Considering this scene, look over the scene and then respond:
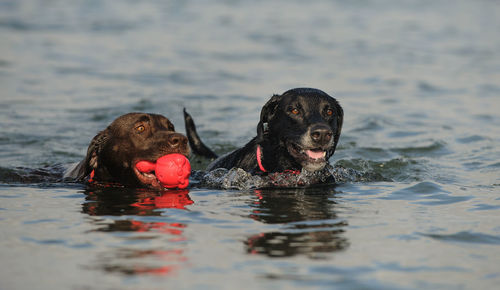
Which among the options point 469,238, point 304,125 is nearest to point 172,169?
point 304,125

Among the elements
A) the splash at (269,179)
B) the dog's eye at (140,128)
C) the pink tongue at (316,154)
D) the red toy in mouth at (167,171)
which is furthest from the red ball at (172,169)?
the pink tongue at (316,154)

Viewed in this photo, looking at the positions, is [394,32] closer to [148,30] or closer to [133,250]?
[148,30]

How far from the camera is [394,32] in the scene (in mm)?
24141

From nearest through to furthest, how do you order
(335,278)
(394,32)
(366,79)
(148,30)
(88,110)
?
1. (335,278)
2. (88,110)
3. (366,79)
4. (148,30)
5. (394,32)

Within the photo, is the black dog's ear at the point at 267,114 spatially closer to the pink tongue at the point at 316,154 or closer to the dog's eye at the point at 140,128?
the pink tongue at the point at 316,154

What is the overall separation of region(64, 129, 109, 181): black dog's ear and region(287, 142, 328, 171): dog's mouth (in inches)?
79.3

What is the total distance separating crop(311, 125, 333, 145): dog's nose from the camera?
6930 millimetres

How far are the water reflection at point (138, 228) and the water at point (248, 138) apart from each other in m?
0.02

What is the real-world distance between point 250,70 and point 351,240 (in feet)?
40.1

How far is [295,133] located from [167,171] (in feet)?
4.50

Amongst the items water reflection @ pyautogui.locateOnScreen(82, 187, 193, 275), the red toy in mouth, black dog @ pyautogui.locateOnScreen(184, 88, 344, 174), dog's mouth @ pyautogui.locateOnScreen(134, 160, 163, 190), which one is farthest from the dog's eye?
black dog @ pyautogui.locateOnScreen(184, 88, 344, 174)

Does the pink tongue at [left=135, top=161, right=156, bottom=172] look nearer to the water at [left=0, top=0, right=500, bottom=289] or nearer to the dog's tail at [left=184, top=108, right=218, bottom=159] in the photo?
the water at [left=0, top=0, right=500, bottom=289]

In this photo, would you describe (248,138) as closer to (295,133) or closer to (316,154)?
(295,133)

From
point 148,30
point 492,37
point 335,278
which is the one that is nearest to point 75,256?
point 335,278
